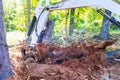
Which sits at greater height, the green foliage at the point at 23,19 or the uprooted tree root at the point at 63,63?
the uprooted tree root at the point at 63,63

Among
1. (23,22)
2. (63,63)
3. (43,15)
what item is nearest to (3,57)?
(43,15)

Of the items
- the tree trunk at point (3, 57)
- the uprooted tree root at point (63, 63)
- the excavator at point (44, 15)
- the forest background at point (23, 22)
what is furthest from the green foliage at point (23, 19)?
the uprooted tree root at point (63, 63)

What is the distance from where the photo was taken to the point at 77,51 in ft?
12.7

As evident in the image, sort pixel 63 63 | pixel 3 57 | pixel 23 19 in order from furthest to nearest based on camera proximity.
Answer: pixel 23 19, pixel 3 57, pixel 63 63

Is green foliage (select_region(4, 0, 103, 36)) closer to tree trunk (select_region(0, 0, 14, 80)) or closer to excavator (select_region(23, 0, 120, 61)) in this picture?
excavator (select_region(23, 0, 120, 61))

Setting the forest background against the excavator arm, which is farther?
the forest background

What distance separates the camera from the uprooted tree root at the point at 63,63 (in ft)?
9.47

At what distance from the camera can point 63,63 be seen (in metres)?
3.53

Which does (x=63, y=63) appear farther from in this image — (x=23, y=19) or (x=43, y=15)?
(x=23, y=19)

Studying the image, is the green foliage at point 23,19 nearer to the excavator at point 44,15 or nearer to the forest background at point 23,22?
the forest background at point 23,22

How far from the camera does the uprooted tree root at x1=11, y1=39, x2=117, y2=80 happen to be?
114 inches

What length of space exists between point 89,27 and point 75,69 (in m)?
9.23

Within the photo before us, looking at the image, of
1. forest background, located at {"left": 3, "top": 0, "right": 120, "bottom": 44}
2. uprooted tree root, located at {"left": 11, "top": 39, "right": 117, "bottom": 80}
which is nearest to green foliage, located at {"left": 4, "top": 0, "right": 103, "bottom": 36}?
forest background, located at {"left": 3, "top": 0, "right": 120, "bottom": 44}

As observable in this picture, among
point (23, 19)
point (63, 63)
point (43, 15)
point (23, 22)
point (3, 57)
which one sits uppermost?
point (43, 15)
